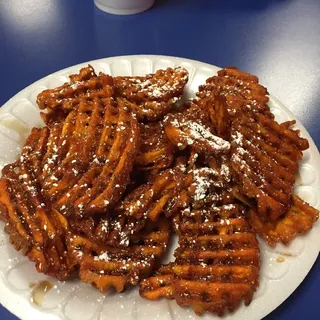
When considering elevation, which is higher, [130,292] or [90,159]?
[90,159]

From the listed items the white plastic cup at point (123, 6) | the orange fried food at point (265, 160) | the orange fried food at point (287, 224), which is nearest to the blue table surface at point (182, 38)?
the white plastic cup at point (123, 6)

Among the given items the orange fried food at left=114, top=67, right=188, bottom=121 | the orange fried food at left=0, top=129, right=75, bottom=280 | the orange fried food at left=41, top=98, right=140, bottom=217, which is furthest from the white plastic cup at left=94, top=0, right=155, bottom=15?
the orange fried food at left=0, top=129, right=75, bottom=280

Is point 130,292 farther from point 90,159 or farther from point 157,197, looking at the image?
point 90,159

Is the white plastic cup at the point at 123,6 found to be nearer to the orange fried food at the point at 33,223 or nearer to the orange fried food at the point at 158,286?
the orange fried food at the point at 33,223

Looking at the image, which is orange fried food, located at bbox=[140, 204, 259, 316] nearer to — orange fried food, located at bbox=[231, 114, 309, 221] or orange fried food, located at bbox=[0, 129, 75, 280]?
orange fried food, located at bbox=[231, 114, 309, 221]

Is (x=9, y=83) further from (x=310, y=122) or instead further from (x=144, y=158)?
(x=310, y=122)

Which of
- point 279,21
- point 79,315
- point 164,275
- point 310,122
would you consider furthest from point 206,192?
point 279,21

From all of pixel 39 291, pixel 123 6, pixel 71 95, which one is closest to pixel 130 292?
pixel 39 291
